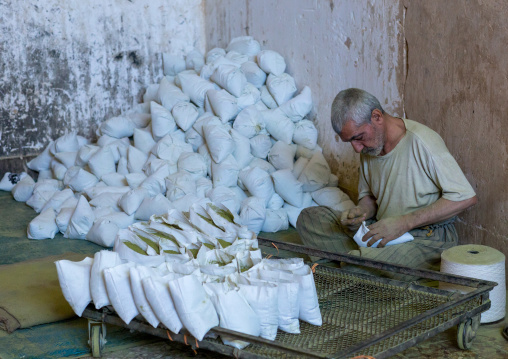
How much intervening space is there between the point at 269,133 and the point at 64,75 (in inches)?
90.7

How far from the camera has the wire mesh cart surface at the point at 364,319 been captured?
7.94 ft

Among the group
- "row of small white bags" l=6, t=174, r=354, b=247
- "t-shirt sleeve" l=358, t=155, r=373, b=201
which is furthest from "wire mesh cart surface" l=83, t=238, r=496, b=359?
"row of small white bags" l=6, t=174, r=354, b=247

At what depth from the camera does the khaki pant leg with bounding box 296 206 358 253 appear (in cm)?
396

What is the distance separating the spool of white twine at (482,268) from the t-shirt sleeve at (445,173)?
30 centimetres

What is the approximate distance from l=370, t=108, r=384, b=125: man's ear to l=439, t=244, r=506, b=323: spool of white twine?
0.76 meters

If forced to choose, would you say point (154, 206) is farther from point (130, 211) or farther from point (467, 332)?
point (467, 332)

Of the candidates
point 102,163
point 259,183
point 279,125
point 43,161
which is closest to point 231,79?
point 279,125

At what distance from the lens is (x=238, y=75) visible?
18.3ft

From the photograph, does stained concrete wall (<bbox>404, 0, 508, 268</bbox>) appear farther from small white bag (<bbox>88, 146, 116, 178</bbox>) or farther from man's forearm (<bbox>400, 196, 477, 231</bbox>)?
small white bag (<bbox>88, 146, 116, 178</bbox>)

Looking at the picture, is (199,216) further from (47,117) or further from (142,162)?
(47,117)

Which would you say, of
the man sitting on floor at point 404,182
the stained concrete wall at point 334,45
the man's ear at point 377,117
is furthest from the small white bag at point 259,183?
the man's ear at point 377,117

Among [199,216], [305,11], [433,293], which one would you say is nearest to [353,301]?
[433,293]

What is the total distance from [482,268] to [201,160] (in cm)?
280

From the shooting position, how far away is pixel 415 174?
351cm
